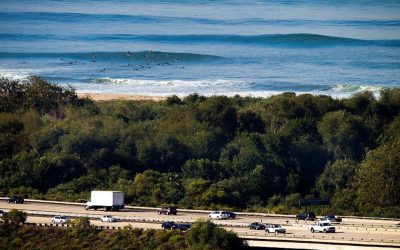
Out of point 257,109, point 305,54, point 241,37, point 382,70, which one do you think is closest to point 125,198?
point 257,109

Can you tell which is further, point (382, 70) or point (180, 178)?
point (382, 70)

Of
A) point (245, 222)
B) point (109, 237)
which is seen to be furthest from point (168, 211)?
point (109, 237)

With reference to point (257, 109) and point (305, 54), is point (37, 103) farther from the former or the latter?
point (305, 54)

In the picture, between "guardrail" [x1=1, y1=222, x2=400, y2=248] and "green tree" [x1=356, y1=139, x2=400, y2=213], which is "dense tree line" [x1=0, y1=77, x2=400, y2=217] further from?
"guardrail" [x1=1, y1=222, x2=400, y2=248]

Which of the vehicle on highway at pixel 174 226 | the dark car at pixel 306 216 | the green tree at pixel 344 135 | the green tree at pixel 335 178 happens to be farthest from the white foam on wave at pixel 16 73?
the vehicle on highway at pixel 174 226

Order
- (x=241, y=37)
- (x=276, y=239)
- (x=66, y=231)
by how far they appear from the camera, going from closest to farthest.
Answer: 1. (x=276, y=239)
2. (x=66, y=231)
3. (x=241, y=37)

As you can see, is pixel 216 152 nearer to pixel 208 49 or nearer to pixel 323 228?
pixel 323 228

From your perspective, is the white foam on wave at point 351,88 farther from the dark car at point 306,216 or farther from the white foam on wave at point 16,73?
the dark car at point 306,216

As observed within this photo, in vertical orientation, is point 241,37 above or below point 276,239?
above
